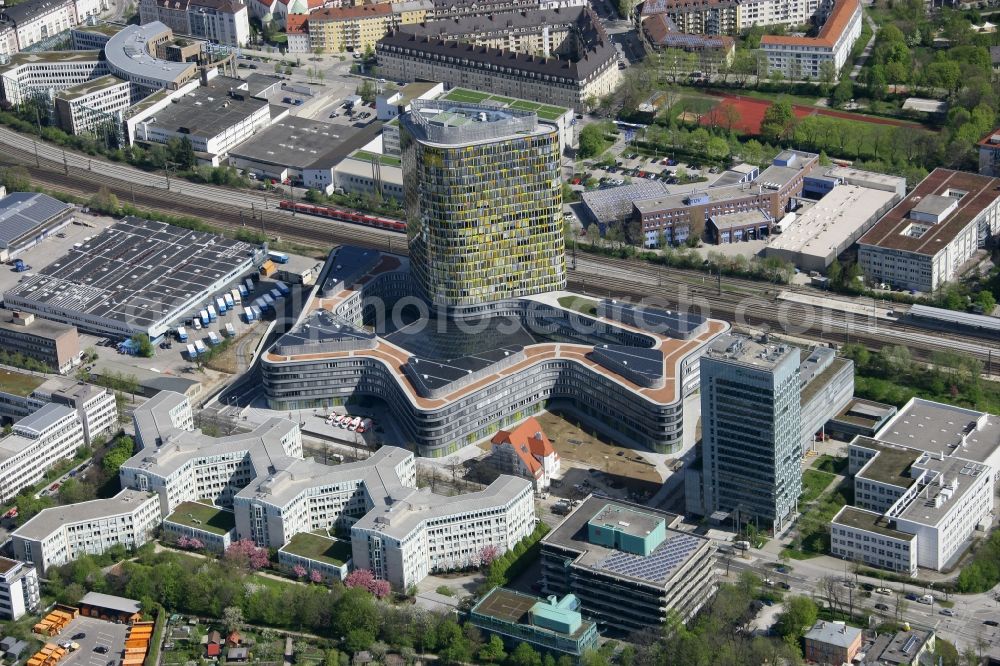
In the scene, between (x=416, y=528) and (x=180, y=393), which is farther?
(x=180, y=393)

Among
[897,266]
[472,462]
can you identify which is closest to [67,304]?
[472,462]

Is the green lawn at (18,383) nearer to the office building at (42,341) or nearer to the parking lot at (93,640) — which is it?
the office building at (42,341)

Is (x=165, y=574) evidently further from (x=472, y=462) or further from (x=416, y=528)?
(x=472, y=462)

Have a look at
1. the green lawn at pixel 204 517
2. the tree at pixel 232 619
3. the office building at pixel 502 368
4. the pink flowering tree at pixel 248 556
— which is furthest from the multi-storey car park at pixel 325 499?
the office building at pixel 502 368

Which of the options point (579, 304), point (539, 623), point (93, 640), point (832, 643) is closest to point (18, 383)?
point (93, 640)

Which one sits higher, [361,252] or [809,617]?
[361,252]

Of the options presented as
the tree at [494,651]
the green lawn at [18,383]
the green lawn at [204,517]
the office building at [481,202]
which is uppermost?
the office building at [481,202]
